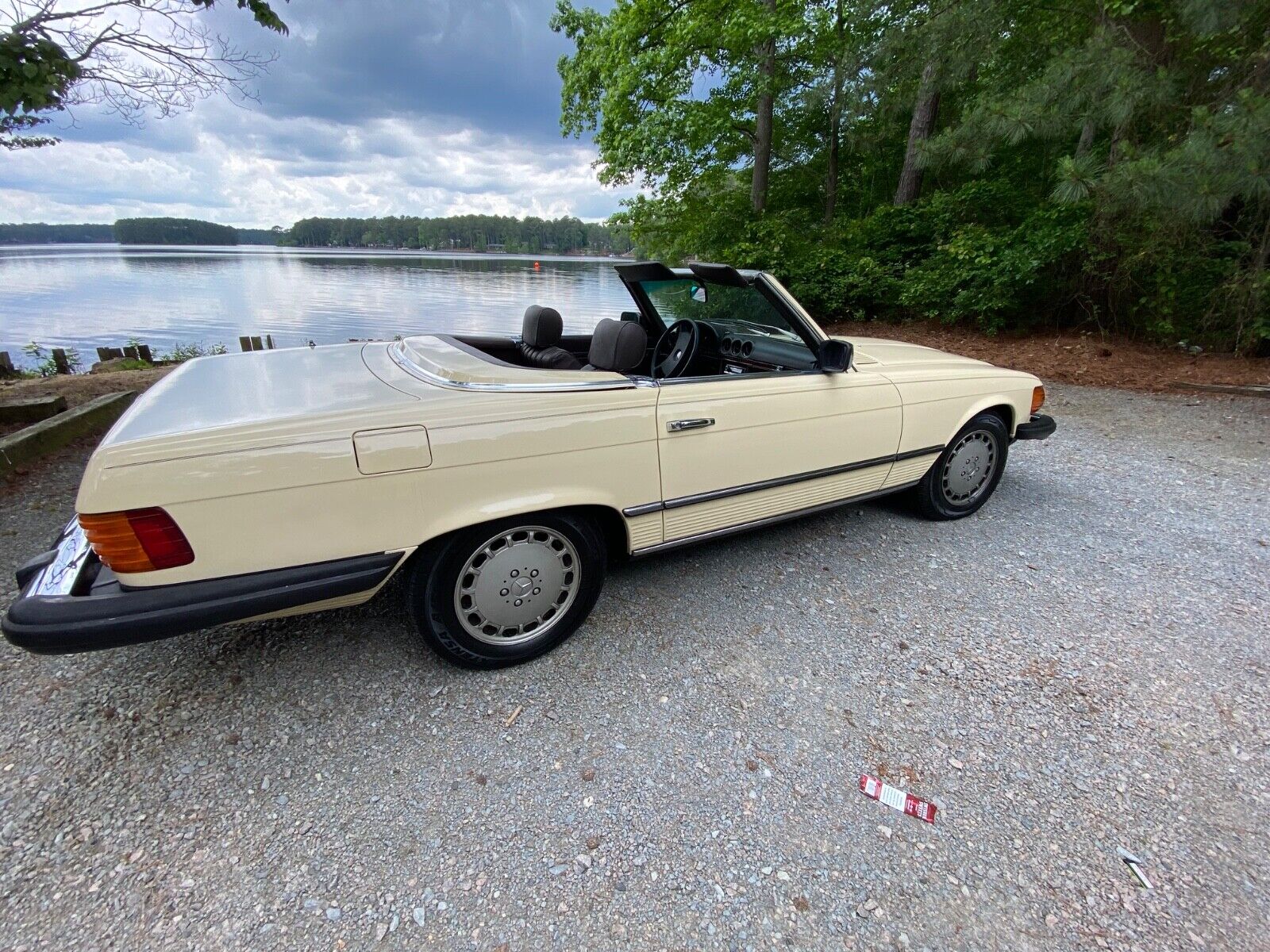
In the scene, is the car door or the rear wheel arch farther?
the car door

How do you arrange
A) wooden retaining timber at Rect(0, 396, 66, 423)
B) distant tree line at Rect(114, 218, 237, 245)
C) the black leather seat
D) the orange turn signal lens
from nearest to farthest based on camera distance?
the black leather seat < the orange turn signal lens < wooden retaining timber at Rect(0, 396, 66, 423) < distant tree line at Rect(114, 218, 237, 245)

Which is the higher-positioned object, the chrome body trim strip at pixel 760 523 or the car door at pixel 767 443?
the car door at pixel 767 443

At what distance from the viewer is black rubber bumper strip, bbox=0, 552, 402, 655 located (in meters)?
1.58

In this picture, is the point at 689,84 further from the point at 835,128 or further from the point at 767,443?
the point at 767,443

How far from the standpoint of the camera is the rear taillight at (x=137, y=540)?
1.54 m

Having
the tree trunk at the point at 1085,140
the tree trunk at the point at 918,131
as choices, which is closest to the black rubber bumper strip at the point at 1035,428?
the tree trunk at the point at 1085,140

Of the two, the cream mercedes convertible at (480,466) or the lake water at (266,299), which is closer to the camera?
the cream mercedes convertible at (480,466)

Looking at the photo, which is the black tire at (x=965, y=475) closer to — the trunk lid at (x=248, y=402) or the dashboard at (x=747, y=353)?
the dashboard at (x=747, y=353)

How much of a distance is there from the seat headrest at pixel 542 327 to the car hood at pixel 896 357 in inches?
60.2

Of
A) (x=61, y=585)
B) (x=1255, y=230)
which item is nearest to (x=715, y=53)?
(x=1255, y=230)

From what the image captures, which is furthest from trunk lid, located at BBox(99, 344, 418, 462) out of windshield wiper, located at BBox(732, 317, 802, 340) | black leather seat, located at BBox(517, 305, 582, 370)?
windshield wiper, located at BBox(732, 317, 802, 340)

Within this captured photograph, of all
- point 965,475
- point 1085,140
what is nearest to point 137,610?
point 965,475

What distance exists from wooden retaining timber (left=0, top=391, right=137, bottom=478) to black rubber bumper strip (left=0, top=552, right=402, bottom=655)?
3.40 m

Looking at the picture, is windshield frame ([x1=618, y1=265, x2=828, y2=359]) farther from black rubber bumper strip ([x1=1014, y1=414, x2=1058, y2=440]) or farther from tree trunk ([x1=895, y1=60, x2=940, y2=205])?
tree trunk ([x1=895, y1=60, x2=940, y2=205])
